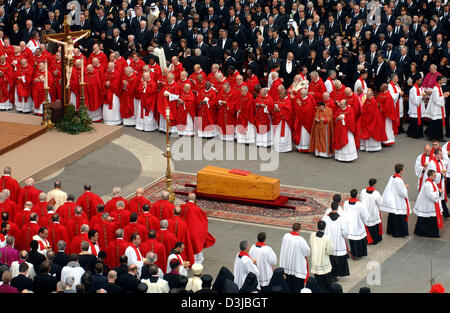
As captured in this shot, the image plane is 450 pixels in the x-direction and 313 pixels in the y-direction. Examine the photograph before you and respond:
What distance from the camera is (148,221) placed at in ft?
61.0

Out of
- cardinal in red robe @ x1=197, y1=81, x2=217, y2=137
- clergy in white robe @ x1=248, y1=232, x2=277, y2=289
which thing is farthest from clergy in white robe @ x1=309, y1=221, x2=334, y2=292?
cardinal in red robe @ x1=197, y1=81, x2=217, y2=137

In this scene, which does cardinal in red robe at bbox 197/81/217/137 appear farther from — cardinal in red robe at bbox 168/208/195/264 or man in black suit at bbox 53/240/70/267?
man in black suit at bbox 53/240/70/267

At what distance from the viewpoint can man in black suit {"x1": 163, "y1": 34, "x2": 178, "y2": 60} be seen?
29.6m

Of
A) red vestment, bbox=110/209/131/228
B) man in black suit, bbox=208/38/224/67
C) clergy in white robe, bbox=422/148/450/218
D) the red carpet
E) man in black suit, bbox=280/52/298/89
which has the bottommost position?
the red carpet

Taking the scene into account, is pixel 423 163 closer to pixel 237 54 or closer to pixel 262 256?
pixel 262 256

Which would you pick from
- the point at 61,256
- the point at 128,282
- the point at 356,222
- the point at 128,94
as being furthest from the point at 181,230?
the point at 128,94

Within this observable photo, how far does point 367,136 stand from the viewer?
83.6 feet

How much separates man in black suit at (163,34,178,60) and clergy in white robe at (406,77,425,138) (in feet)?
25.1

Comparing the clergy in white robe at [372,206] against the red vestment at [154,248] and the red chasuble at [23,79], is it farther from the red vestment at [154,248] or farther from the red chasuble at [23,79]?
the red chasuble at [23,79]

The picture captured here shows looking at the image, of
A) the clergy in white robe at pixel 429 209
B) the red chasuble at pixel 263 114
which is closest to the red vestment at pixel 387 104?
the red chasuble at pixel 263 114

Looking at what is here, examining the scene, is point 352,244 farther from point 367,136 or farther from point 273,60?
point 273,60

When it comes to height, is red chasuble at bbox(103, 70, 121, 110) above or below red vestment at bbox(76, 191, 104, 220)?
above

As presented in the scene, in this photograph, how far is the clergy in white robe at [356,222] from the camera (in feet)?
62.6

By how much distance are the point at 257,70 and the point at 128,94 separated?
153 inches
